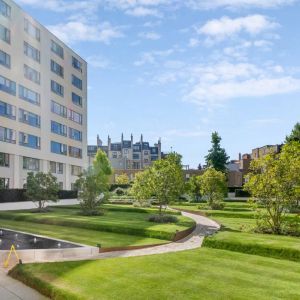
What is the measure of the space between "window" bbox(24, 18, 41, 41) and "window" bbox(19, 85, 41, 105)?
855cm

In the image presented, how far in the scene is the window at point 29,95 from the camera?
57.4m

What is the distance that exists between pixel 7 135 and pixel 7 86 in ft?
21.3

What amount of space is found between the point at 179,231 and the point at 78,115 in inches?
2111

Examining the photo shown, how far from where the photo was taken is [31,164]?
196 ft

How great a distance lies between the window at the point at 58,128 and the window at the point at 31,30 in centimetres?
1361

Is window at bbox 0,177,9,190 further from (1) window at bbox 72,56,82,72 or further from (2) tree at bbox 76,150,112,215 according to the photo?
(1) window at bbox 72,56,82,72

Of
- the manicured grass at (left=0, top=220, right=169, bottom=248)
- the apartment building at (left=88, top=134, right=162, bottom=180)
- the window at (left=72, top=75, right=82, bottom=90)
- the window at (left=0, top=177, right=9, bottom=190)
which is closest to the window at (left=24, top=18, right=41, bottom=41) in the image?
the window at (left=72, top=75, right=82, bottom=90)

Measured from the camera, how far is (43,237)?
86.2 ft

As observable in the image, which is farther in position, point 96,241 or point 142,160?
point 142,160

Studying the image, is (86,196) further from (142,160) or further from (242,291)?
(142,160)

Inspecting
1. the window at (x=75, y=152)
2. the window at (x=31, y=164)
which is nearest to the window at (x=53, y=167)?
the window at (x=31, y=164)

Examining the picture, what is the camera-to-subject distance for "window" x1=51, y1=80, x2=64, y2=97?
67119 millimetres

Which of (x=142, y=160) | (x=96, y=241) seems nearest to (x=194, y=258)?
(x=96, y=241)

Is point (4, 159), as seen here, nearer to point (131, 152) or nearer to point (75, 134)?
point (75, 134)
